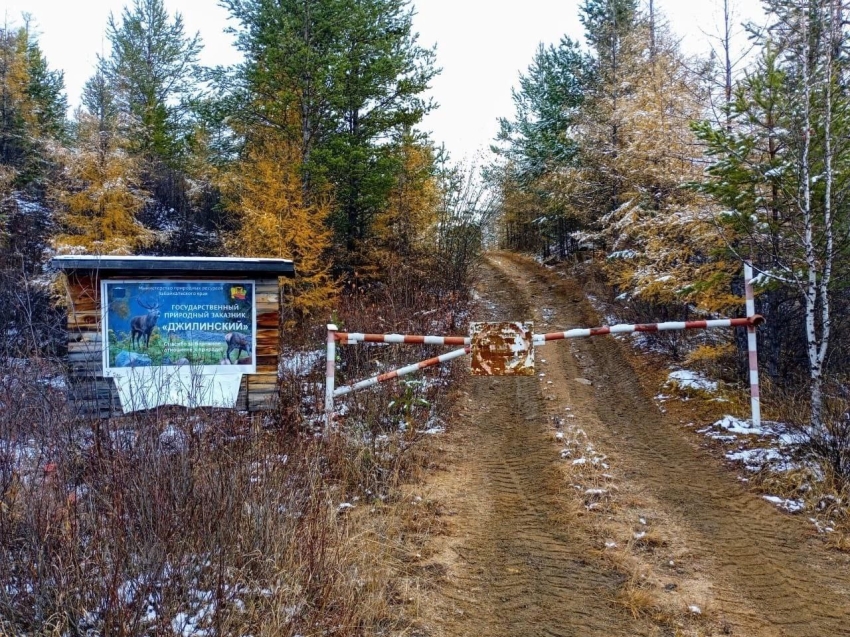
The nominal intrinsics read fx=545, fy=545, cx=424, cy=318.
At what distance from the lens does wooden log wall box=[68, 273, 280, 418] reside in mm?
6921

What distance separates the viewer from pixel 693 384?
8906 millimetres

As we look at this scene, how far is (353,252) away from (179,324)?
9.30 metres

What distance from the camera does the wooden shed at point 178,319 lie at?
691 centimetres

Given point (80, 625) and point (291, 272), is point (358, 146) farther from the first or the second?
point (80, 625)

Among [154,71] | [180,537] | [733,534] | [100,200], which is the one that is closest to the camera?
[180,537]

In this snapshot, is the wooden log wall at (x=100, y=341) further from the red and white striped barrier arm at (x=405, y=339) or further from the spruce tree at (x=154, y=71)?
the spruce tree at (x=154, y=71)

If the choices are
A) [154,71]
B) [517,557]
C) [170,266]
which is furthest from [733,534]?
[154,71]

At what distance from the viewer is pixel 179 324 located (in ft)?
23.6

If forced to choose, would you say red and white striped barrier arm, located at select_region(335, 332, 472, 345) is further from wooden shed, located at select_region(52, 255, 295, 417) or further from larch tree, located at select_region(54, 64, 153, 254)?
larch tree, located at select_region(54, 64, 153, 254)

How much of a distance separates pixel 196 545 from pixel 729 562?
12.7ft

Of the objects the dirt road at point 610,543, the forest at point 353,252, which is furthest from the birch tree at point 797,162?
the dirt road at point 610,543

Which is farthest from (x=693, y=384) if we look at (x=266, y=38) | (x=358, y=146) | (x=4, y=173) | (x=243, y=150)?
(x=4, y=173)

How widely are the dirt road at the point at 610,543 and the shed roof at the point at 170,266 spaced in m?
3.35

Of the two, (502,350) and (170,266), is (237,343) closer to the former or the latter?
(170,266)
